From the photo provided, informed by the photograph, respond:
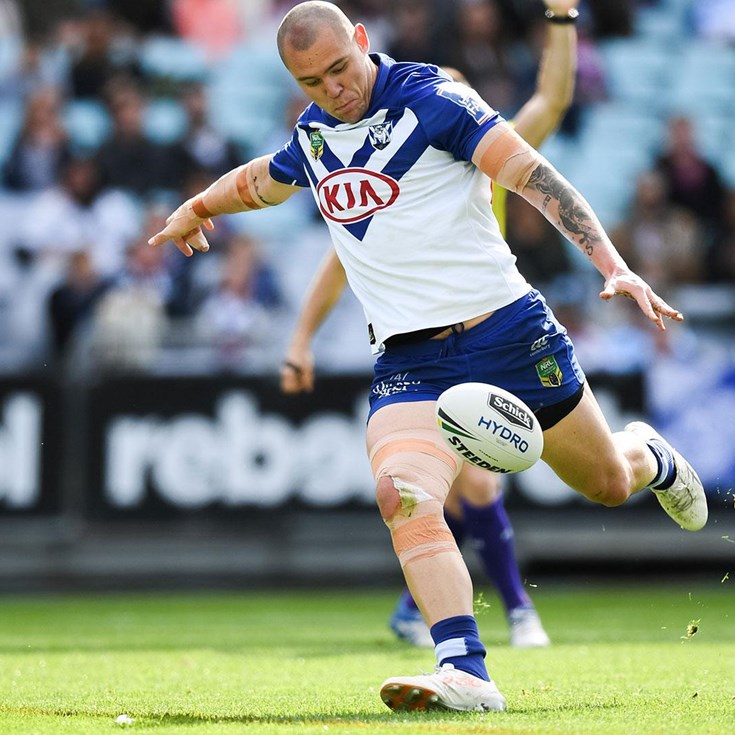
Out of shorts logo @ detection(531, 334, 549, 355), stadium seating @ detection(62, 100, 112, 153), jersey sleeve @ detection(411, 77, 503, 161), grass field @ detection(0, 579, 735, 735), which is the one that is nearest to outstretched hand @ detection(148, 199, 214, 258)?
jersey sleeve @ detection(411, 77, 503, 161)

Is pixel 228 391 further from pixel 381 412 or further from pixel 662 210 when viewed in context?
pixel 381 412

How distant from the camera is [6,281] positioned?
13008 millimetres

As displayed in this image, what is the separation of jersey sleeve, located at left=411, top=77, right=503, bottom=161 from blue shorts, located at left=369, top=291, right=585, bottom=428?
1.97 feet

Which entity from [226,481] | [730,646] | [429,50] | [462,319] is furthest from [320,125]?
[429,50]

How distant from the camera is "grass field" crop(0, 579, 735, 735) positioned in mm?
4219

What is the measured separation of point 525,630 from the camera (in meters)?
7.16

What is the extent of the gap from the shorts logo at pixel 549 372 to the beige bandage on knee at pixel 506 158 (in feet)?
2.07

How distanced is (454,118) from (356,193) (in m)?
0.44

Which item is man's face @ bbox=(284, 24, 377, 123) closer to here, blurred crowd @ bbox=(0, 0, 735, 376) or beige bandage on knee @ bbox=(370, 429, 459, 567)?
beige bandage on knee @ bbox=(370, 429, 459, 567)

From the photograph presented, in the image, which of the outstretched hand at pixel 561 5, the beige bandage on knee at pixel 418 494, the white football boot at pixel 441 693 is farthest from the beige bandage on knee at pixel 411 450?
the outstretched hand at pixel 561 5

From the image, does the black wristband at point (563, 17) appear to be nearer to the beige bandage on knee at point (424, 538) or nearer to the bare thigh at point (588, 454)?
the bare thigh at point (588, 454)

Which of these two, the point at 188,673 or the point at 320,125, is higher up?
the point at 320,125

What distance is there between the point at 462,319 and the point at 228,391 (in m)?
6.54

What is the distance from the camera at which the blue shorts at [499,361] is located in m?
4.77
